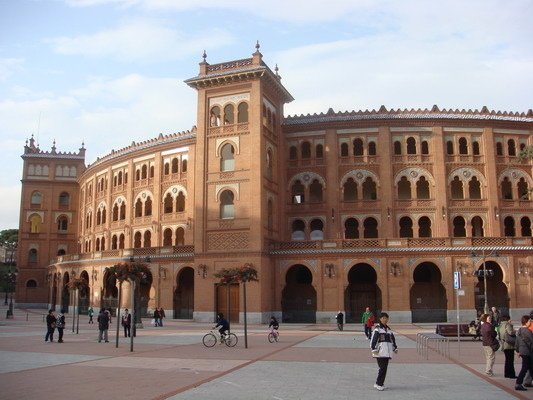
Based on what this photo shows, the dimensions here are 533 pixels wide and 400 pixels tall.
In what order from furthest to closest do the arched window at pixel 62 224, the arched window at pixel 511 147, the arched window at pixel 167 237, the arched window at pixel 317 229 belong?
1. the arched window at pixel 62 224
2. the arched window at pixel 167 237
3. the arched window at pixel 317 229
4. the arched window at pixel 511 147

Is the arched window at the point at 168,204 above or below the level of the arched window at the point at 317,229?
above

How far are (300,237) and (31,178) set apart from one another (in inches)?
1745

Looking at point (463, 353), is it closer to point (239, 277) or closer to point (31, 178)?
point (239, 277)

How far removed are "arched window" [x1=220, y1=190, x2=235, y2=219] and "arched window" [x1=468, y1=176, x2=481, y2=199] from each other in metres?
21.2

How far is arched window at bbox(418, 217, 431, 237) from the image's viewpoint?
163 ft

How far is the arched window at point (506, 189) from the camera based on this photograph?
50031 millimetres

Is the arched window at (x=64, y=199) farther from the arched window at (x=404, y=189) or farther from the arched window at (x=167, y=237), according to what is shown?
the arched window at (x=404, y=189)

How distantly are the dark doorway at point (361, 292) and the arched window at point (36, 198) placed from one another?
156 feet

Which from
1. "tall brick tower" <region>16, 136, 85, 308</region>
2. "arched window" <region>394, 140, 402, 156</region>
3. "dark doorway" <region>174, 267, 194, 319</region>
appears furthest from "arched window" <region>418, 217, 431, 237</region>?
"tall brick tower" <region>16, 136, 85, 308</region>

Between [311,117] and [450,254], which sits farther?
[311,117]

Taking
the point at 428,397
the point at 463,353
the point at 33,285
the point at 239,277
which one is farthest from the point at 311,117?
the point at 33,285

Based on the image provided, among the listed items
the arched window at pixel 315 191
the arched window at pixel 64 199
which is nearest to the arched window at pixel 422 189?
the arched window at pixel 315 191

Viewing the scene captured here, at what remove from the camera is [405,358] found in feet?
68.1

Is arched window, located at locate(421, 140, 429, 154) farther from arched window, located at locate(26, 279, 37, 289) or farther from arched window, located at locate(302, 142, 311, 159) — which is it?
arched window, located at locate(26, 279, 37, 289)
